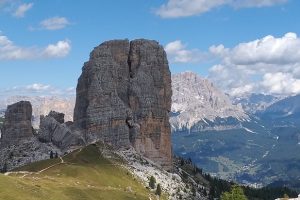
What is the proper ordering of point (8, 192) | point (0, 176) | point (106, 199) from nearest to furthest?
1. point (8, 192)
2. point (0, 176)
3. point (106, 199)

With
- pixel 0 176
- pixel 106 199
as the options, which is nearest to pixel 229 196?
pixel 106 199

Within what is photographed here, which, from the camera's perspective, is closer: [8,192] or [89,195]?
[8,192]

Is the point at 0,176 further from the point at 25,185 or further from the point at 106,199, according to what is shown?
the point at 106,199

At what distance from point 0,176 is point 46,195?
14.7m

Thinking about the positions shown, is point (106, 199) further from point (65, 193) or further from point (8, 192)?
point (8, 192)

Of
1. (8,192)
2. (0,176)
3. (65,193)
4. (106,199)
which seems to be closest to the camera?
(8,192)

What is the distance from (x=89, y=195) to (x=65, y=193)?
43.1 feet

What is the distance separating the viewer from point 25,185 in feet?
555

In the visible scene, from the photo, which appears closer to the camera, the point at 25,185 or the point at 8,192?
the point at 8,192

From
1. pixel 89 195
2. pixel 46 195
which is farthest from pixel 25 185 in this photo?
pixel 89 195

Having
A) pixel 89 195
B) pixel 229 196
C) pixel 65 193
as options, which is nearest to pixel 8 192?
pixel 65 193

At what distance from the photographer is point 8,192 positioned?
154375 mm

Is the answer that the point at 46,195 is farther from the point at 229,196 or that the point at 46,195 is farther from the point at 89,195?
the point at 229,196

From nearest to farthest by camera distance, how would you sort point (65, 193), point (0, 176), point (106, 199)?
point (0, 176)
point (65, 193)
point (106, 199)
